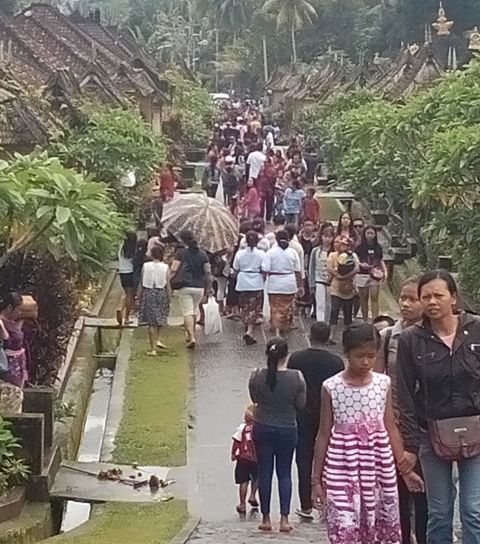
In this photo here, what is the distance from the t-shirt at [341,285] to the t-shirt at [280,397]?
788 centimetres

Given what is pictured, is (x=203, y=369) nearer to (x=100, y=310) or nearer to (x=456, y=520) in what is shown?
(x=100, y=310)

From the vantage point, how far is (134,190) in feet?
83.6

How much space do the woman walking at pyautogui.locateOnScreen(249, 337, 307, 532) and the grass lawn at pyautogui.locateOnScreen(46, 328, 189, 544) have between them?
0.79m

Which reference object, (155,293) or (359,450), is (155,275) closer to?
(155,293)

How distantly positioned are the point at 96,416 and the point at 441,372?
9.10 m

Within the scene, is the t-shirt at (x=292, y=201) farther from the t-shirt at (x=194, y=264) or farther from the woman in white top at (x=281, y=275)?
the t-shirt at (x=194, y=264)

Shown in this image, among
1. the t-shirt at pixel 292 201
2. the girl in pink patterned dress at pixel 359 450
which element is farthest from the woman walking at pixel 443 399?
the t-shirt at pixel 292 201

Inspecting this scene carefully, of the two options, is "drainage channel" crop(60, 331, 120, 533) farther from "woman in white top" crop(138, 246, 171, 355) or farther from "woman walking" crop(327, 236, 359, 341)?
"woman walking" crop(327, 236, 359, 341)

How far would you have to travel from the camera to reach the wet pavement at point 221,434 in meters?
9.70

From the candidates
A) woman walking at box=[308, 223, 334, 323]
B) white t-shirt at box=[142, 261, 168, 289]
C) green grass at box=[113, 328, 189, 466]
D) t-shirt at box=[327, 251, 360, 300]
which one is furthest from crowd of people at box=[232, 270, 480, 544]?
woman walking at box=[308, 223, 334, 323]

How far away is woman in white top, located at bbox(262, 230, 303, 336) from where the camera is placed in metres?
17.4

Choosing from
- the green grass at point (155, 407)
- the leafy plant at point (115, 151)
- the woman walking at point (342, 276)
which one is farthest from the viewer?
the leafy plant at point (115, 151)

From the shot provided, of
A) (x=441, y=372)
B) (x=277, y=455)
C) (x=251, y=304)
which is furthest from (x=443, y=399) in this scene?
(x=251, y=304)

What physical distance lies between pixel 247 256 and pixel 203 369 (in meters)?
1.82
